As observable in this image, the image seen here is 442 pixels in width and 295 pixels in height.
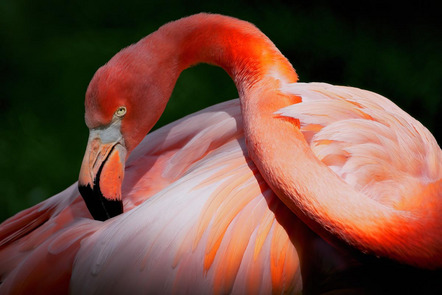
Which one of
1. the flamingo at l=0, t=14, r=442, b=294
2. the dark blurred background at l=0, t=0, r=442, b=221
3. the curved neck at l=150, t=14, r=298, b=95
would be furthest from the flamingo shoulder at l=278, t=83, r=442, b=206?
the dark blurred background at l=0, t=0, r=442, b=221

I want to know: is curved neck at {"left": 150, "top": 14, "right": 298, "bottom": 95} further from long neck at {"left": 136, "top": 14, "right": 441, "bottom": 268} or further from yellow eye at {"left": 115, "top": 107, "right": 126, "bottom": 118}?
yellow eye at {"left": 115, "top": 107, "right": 126, "bottom": 118}

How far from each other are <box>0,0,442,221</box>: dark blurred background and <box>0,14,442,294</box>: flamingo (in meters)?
0.87

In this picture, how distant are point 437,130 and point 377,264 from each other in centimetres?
158

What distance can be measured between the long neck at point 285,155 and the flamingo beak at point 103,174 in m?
0.26

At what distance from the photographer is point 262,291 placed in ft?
3.61

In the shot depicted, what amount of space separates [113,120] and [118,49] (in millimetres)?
1114

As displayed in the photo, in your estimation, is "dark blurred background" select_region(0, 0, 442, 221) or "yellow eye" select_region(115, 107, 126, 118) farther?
"dark blurred background" select_region(0, 0, 442, 221)

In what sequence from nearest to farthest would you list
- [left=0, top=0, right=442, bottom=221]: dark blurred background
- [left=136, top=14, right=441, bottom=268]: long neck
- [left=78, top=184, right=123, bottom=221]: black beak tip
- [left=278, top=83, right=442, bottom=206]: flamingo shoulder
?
[left=136, top=14, right=441, bottom=268]: long neck, [left=278, top=83, right=442, bottom=206]: flamingo shoulder, [left=78, top=184, right=123, bottom=221]: black beak tip, [left=0, top=0, right=442, bottom=221]: dark blurred background

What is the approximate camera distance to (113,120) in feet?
4.40

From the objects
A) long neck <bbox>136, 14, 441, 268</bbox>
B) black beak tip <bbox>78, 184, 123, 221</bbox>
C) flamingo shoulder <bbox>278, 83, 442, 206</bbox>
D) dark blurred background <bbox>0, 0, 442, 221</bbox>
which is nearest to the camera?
long neck <bbox>136, 14, 441, 268</bbox>

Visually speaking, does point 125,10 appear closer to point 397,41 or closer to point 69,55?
point 69,55

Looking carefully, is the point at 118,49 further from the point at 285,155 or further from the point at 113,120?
the point at 285,155

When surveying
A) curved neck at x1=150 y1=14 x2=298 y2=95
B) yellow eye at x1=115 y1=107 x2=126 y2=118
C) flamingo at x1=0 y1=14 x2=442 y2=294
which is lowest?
flamingo at x1=0 y1=14 x2=442 y2=294

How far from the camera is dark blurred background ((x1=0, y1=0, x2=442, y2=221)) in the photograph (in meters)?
2.29
